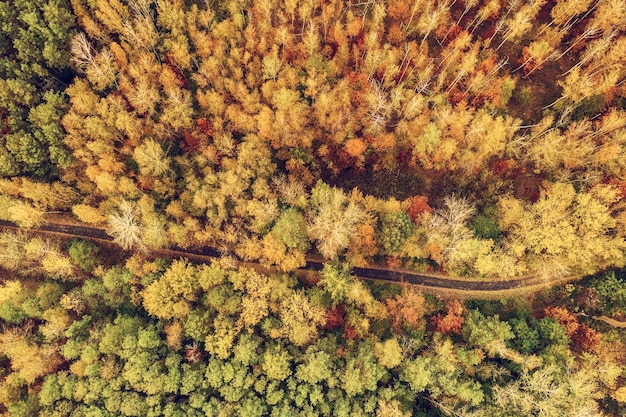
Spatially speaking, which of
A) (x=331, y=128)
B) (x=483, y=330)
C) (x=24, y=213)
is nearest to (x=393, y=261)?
(x=483, y=330)

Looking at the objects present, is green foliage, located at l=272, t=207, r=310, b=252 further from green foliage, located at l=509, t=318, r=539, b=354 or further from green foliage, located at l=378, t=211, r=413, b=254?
green foliage, located at l=509, t=318, r=539, b=354

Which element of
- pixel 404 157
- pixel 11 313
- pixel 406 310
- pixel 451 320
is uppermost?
pixel 404 157

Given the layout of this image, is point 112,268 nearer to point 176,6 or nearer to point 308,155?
point 308,155

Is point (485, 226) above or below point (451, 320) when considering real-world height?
above

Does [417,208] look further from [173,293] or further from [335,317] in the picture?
[173,293]

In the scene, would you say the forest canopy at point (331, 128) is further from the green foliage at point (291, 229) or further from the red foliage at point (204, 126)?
the green foliage at point (291, 229)

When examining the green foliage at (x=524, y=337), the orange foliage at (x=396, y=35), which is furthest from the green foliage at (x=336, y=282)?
the orange foliage at (x=396, y=35)

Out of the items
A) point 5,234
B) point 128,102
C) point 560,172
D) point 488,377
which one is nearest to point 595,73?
point 560,172
